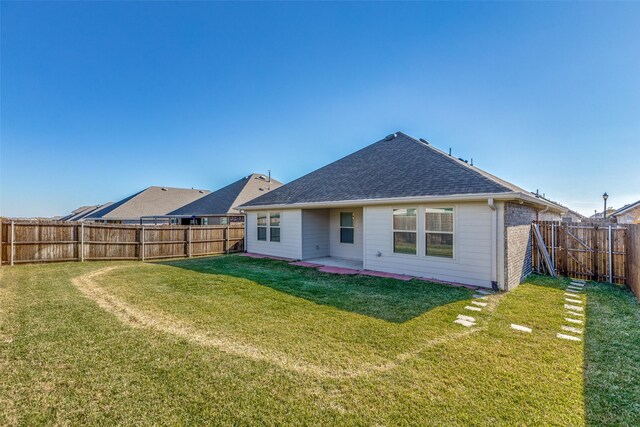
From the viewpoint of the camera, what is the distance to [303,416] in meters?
2.41

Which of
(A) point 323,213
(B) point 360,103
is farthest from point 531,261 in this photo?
(B) point 360,103

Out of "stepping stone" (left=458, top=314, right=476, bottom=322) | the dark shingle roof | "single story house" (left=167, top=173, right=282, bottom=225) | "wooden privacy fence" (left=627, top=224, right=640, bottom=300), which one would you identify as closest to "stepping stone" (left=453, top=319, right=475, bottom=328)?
"stepping stone" (left=458, top=314, right=476, bottom=322)

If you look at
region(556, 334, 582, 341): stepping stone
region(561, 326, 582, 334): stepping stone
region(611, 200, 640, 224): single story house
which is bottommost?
region(561, 326, 582, 334): stepping stone

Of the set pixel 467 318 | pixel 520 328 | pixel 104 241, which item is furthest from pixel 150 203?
pixel 520 328

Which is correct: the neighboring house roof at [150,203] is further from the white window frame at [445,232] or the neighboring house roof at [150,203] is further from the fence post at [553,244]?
the fence post at [553,244]

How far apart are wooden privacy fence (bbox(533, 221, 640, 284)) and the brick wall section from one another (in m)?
0.70

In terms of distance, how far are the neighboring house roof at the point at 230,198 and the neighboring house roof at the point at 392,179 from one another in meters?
A: 6.89

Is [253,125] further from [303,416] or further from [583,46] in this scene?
[303,416]

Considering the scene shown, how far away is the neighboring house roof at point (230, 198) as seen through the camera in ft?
67.6

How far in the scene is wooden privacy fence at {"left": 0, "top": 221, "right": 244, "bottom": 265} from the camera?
1015 cm

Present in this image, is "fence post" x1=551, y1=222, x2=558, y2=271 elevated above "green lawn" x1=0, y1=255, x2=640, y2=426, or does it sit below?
above

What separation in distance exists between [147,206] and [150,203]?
50 cm

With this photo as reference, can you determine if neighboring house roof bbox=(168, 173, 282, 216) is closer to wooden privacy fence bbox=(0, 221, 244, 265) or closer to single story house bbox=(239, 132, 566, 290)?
wooden privacy fence bbox=(0, 221, 244, 265)

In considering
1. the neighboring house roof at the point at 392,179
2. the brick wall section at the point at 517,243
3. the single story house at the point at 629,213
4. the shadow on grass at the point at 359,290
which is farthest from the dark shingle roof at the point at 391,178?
the single story house at the point at 629,213
